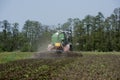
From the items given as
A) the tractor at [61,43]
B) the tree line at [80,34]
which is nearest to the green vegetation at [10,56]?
the tractor at [61,43]

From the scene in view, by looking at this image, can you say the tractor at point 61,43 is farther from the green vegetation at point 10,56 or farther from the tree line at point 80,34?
the tree line at point 80,34

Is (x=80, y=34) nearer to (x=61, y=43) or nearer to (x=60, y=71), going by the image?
(x=61, y=43)

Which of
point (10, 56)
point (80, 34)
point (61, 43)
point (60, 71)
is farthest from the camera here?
point (80, 34)

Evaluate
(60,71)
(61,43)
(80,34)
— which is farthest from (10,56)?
(80,34)

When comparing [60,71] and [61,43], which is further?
[61,43]

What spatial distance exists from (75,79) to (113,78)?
4.28ft

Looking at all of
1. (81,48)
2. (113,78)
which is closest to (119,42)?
(81,48)

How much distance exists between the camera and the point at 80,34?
238 ft

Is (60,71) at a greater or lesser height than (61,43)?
lesser

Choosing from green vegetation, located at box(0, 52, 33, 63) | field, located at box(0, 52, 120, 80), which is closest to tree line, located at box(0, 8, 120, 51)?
green vegetation, located at box(0, 52, 33, 63)

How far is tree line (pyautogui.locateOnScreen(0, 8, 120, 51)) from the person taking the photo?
6450cm

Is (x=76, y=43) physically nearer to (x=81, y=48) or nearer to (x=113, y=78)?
(x=81, y=48)

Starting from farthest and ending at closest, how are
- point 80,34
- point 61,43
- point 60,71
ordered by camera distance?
1. point 80,34
2. point 61,43
3. point 60,71

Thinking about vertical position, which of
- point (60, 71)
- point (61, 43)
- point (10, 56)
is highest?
point (61, 43)
